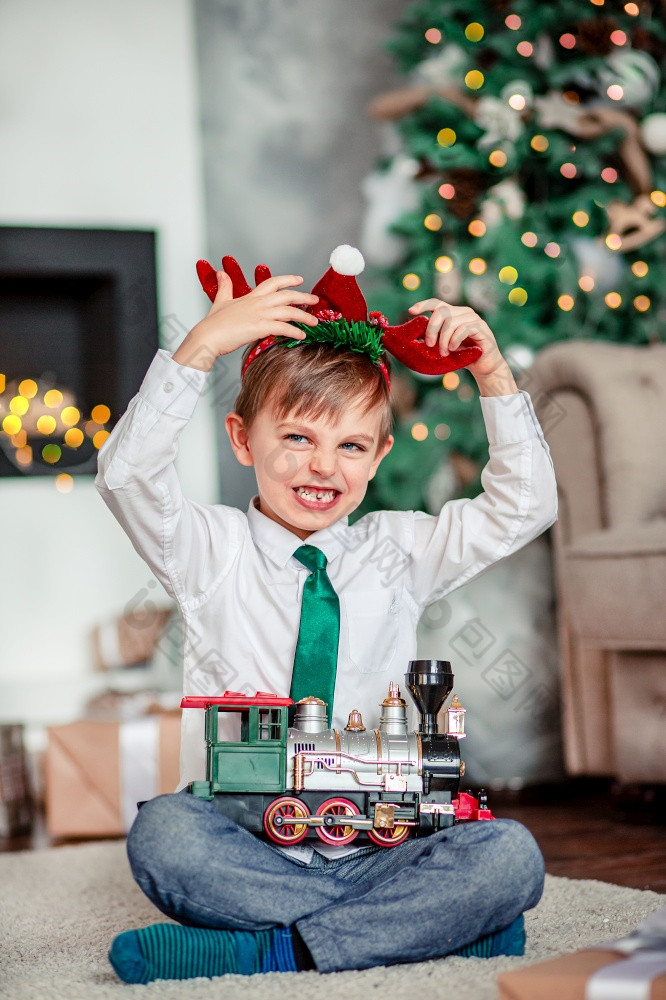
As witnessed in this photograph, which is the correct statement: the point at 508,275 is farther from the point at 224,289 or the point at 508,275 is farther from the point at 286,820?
the point at 286,820

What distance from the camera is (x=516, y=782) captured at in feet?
6.51

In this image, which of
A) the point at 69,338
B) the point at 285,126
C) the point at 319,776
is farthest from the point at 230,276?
Answer: the point at 285,126

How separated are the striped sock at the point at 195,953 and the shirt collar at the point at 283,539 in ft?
1.29

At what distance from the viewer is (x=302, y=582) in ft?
3.87

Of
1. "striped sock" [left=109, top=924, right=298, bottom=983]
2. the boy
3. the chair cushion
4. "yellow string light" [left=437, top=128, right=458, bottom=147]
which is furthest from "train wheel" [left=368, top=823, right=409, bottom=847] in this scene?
"yellow string light" [left=437, top=128, right=458, bottom=147]

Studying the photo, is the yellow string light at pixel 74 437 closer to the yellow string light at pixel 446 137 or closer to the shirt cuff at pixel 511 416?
the yellow string light at pixel 446 137

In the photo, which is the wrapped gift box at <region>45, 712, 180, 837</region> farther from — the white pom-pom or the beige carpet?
the white pom-pom

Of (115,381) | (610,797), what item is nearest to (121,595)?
(115,381)

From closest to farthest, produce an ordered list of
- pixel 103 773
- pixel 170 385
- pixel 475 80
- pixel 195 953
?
pixel 195 953 < pixel 170 385 < pixel 103 773 < pixel 475 80

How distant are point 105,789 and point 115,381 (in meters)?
1.03

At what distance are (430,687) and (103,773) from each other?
3.06 feet

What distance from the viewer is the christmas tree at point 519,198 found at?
211 cm

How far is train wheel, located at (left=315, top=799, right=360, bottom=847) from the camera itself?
976 millimetres

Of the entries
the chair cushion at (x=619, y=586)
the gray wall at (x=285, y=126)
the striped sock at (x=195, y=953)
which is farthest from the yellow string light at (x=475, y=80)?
the striped sock at (x=195, y=953)
